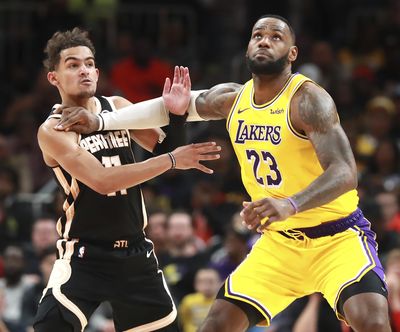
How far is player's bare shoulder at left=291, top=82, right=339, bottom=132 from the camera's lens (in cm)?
650

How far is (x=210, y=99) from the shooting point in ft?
24.4

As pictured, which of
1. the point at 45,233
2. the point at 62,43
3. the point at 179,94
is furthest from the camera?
the point at 45,233

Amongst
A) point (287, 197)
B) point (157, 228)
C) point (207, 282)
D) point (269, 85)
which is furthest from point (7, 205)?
point (287, 197)

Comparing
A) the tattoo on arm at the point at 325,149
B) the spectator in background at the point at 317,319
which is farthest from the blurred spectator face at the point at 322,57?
the tattoo on arm at the point at 325,149

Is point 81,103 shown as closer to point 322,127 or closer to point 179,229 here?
point 322,127

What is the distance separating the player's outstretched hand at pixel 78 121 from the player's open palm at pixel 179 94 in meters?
0.66

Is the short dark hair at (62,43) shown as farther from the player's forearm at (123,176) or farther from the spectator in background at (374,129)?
the spectator in background at (374,129)

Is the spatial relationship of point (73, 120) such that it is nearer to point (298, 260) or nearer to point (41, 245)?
point (298, 260)

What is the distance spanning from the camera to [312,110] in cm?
655

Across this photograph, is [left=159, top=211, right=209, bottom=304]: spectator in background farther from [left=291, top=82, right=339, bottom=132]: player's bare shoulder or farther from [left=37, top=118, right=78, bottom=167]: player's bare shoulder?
[left=291, top=82, right=339, bottom=132]: player's bare shoulder

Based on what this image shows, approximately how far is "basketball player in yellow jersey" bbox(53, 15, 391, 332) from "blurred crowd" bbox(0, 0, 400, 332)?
2.08m

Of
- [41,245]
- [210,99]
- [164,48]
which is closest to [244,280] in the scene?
[210,99]

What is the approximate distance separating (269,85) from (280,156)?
0.53m

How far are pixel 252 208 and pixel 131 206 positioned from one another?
128 cm
